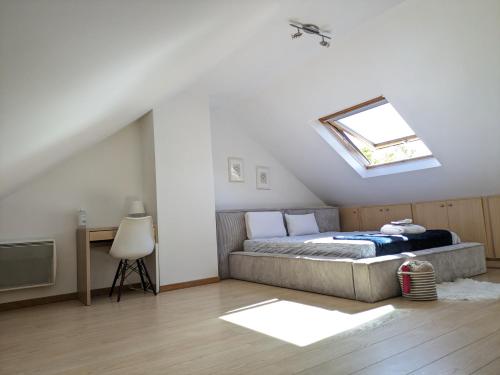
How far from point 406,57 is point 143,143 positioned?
122 inches

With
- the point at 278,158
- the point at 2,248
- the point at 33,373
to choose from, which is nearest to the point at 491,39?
the point at 278,158

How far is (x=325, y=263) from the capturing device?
326cm

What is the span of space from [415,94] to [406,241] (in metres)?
1.58

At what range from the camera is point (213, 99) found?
4.77 meters

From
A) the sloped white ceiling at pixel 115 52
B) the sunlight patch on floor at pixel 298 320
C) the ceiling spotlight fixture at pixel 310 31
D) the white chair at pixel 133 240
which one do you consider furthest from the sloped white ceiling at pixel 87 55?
the sunlight patch on floor at pixel 298 320

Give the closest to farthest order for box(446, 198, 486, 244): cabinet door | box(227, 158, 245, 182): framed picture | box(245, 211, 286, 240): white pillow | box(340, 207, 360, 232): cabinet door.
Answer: box(446, 198, 486, 244): cabinet door, box(245, 211, 286, 240): white pillow, box(227, 158, 245, 182): framed picture, box(340, 207, 360, 232): cabinet door

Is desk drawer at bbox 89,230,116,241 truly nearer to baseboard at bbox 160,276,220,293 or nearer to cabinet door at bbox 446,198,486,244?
baseboard at bbox 160,276,220,293

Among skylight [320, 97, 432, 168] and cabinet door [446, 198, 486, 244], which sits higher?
skylight [320, 97, 432, 168]

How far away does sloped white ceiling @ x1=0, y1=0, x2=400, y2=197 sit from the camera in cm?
91

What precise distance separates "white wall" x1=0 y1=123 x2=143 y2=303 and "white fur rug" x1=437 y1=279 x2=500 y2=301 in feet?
11.2

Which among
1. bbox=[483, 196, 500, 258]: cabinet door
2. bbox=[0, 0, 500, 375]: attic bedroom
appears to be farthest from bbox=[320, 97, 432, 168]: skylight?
bbox=[483, 196, 500, 258]: cabinet door

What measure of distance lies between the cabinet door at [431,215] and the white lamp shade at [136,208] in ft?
12.2

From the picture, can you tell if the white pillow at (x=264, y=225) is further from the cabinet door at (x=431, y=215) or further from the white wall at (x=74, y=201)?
A: the cabinet door at (x=431, y=215)

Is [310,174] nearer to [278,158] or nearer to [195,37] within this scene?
[278,158]
